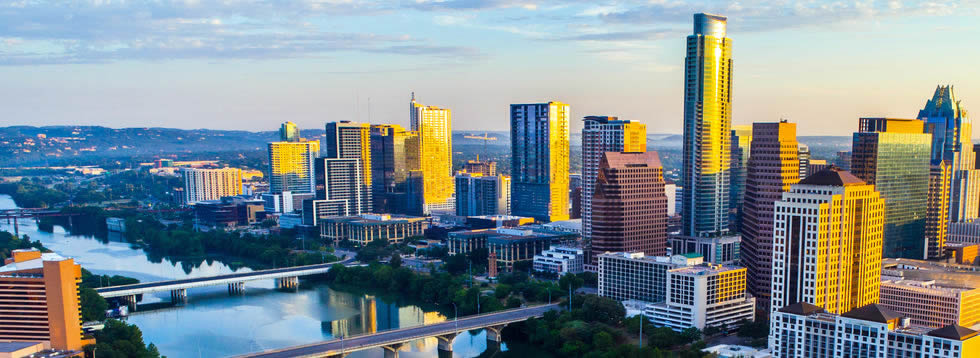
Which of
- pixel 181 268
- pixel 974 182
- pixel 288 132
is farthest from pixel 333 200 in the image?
pixel 974 182

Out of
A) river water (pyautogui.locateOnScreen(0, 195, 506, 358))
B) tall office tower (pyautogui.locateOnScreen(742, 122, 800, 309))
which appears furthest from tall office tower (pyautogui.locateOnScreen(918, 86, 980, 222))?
river water (pyautogui.locateOnScreen(0, 195, 506, 358))

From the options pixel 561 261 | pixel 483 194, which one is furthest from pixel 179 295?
pixel 483 194

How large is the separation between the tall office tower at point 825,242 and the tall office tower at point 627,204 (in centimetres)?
1448

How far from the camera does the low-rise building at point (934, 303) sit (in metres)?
31.0

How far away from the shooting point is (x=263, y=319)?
1532 inches

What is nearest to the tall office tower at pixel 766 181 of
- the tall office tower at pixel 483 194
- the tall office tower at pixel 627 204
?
the tall office tower at pixel 627 204

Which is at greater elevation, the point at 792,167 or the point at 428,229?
the point at 792,167

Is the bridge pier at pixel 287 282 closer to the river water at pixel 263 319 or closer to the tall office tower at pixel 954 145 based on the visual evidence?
the river water at pixel 263 319

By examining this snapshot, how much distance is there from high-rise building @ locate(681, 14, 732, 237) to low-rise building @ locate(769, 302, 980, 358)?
2294cm

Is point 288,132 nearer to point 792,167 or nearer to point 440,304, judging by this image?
point 440,304

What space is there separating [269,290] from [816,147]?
94.8 metres

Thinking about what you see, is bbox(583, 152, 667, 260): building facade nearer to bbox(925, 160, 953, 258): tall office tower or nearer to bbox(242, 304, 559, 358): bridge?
bbox(242, 304, 559, 358): bridge

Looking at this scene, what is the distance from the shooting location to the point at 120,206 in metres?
88.4

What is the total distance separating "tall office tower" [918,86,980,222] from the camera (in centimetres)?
5344
